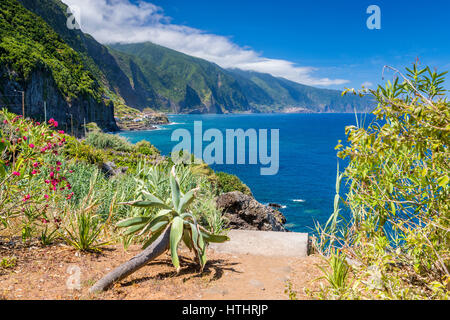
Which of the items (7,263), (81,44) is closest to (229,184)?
(7,263)

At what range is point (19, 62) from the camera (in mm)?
60219

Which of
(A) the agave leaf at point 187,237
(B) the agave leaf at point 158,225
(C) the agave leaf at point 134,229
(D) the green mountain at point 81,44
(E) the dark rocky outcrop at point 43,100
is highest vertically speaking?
(D) the green mountain at point 81,44

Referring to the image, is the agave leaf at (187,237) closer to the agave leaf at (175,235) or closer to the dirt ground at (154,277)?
the agave leaf at (175,235)

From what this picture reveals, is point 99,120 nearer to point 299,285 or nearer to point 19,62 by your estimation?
point 19,62

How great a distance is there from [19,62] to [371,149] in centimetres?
7292

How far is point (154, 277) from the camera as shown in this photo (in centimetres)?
364

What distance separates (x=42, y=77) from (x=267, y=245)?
74.3 m

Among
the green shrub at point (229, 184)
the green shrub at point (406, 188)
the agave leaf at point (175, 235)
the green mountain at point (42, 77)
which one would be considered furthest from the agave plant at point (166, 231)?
the green mountain at point (42, 77)

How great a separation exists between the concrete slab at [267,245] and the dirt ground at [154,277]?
206mm

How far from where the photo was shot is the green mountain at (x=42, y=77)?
195 feet

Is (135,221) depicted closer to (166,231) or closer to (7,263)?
(166,231)

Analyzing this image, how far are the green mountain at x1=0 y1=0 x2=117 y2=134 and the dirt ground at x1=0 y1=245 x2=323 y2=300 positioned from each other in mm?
54368

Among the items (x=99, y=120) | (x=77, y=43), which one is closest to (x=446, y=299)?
(x=99, y=120)

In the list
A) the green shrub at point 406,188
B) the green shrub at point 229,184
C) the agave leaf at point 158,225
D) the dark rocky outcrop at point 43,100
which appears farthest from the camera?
the dark rocky outcrop at point 43,100
